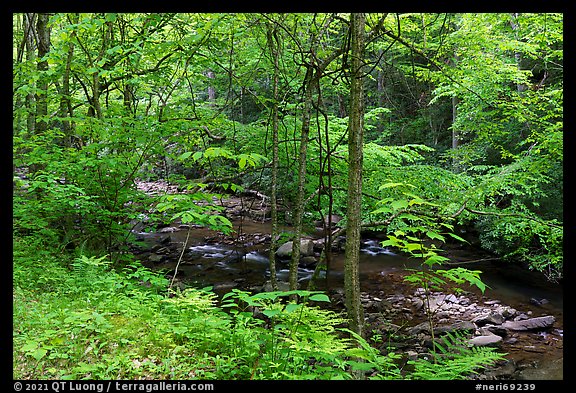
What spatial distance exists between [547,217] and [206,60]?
832 centimetres

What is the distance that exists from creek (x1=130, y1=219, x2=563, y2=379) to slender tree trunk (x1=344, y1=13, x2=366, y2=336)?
8.04ft

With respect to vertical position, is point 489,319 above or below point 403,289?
above

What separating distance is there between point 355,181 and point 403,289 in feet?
20.1

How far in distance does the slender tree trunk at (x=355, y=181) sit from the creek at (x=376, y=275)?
245 centimetres

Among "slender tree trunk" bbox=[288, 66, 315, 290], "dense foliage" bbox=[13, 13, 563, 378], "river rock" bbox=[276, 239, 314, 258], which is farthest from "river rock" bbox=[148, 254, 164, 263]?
"slender tree trunk" bbox=[288, 66, 315, 290]

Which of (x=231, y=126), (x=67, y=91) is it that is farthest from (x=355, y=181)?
(x=67, y=91)

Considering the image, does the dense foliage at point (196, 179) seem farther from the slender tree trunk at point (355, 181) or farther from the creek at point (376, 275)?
the creek at point (376, 275)

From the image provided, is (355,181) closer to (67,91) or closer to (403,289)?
(67,91)

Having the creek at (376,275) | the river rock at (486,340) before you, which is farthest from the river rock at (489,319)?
the river rock at (486,340)

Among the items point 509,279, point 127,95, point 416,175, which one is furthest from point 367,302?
point 127,95

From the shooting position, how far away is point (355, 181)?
367 cm

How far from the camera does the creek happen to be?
613 centimetres

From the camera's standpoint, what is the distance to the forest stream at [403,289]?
609 cm

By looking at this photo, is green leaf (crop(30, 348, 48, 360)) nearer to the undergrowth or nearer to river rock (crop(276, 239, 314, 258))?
Result: the undergrowth
